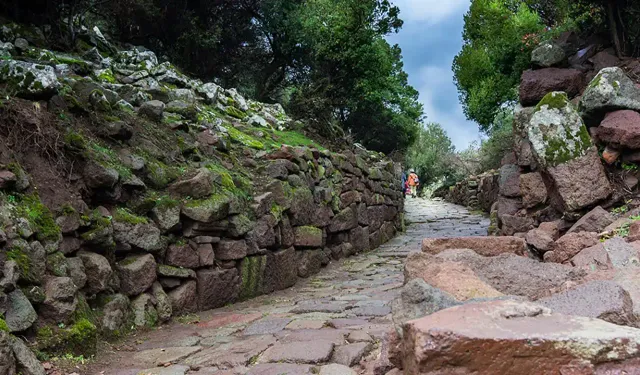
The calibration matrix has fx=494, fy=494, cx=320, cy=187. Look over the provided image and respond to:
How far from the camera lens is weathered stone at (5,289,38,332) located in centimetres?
336

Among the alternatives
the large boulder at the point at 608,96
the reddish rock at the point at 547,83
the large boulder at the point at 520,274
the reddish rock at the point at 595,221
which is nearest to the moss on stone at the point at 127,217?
the large boulder at the point at 520,274

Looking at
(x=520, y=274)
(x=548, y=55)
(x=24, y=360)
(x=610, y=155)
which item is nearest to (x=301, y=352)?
(x=520, y=274)

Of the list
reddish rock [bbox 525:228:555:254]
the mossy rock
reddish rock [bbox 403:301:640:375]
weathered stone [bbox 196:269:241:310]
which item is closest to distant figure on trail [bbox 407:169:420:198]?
weathered stone [bbox 196:269:241:310]

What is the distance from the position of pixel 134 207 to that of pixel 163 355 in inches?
72.6

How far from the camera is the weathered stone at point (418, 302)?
240 cm

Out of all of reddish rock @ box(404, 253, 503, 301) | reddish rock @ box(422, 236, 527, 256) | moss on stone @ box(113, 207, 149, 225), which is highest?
moss on stone @ box(113, 207, 149, 225)

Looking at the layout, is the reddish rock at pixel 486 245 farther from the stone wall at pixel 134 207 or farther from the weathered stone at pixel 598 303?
the stone wall at pixel 134 207

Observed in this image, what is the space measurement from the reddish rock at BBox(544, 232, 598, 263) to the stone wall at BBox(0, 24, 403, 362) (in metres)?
3.57

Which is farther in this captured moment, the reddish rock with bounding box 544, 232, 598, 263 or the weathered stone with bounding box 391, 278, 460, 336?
the reddish rock with bounding box 544, 232, 598, 263

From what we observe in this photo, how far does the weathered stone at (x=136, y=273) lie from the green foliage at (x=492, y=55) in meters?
9.03

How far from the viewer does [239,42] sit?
15672 mm

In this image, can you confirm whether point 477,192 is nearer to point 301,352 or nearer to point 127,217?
point 127,217

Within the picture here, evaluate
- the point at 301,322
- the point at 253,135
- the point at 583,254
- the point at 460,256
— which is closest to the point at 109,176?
the point at 301,322

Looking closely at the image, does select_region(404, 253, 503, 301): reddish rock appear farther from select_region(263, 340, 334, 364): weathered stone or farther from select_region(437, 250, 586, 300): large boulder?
select_region(263, 340, 334, 364): weathered stone
